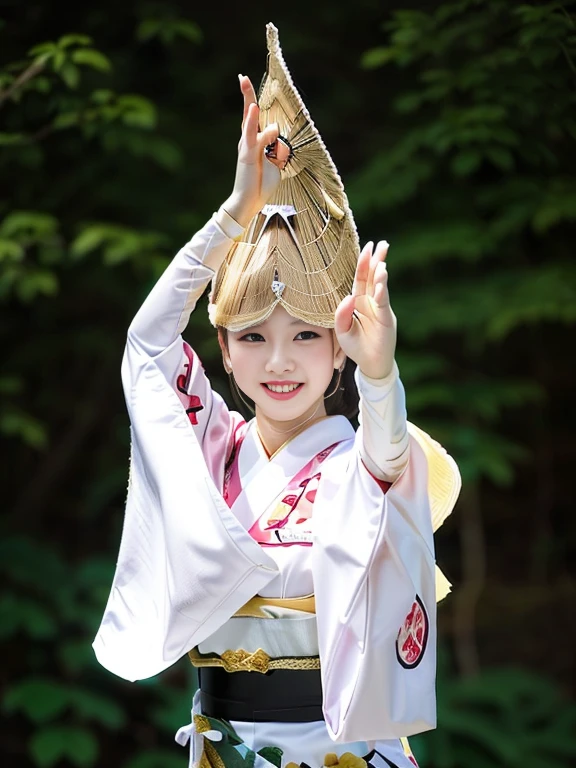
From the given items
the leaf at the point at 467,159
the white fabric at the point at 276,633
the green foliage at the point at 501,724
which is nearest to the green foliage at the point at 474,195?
the leaf at the point at 467,159

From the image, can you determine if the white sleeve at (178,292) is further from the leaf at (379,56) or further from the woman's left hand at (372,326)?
the leaf at (379,56)

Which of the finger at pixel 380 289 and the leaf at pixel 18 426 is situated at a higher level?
the leaf at pixel 18 426

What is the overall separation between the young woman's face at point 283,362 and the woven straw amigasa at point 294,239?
3cm

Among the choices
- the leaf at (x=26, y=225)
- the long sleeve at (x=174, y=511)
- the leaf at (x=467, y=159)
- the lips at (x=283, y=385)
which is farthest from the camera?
the leaf at (x=26, y=225)

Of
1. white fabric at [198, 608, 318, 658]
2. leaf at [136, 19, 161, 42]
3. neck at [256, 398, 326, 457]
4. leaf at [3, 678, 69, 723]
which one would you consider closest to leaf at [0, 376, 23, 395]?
leaf at [3, 678, 69, 723]

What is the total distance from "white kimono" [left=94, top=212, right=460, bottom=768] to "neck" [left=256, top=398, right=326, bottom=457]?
2cm

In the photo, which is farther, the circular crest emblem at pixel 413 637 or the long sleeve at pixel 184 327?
the long sleeve at pixel 184 327

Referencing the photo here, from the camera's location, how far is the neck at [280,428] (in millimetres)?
1662

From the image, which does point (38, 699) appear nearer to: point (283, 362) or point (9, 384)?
point (9, 384)

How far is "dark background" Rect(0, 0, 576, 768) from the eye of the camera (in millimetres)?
3455

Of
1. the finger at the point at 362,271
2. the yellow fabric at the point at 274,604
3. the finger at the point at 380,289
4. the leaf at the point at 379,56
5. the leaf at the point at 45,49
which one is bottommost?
the yellow fabric at the point at 274,604

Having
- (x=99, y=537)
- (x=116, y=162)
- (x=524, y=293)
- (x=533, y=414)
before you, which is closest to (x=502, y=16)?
(x=524, y=293)

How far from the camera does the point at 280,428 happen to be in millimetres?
1665

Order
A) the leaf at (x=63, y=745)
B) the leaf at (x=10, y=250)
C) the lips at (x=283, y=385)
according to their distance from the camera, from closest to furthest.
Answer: the lips at (x=283, y=385) < the leaf at (x=10, y=250) < the leaf at (x=63, y=745)
